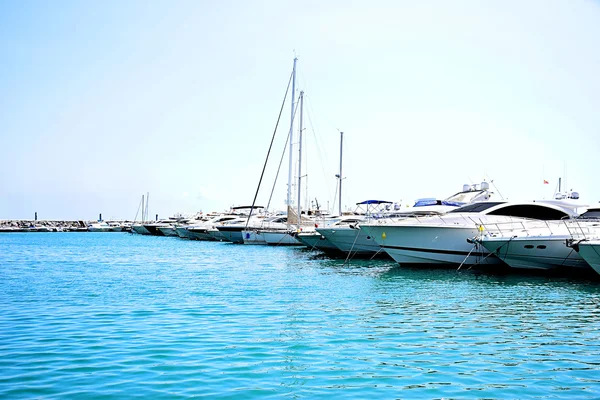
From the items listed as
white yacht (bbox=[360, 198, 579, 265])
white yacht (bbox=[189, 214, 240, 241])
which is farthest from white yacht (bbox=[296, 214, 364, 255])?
white yacht (bbox=[189, 214, 240, 241])

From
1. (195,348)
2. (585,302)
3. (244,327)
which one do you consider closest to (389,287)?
(585,302)

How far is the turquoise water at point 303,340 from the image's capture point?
8539mm

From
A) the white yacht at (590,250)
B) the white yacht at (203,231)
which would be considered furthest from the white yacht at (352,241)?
the white yacht at (203,231)

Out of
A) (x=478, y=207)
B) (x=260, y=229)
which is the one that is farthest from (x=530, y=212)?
(x=260, y=229)

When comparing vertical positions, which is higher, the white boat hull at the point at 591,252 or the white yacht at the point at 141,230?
the white boat hull at the point at 591,252

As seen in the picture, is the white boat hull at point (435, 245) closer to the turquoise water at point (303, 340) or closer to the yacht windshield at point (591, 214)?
the turquoise water at point (303, 340)

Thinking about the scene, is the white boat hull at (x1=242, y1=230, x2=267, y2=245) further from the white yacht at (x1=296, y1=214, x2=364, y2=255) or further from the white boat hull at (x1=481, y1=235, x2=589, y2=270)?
the white boat hull at (x1=481, y1=235, x2=589, y2=270)

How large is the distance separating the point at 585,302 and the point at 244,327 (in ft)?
34.3

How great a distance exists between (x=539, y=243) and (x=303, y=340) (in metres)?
15.5

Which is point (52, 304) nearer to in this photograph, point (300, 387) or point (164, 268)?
point (300, 387)

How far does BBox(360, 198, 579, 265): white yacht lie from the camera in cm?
2616

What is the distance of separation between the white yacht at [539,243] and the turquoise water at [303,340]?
7.99 ft

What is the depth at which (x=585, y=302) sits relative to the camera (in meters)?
16.7

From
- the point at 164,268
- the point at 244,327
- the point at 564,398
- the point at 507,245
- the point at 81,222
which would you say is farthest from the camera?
the point at 81,222
